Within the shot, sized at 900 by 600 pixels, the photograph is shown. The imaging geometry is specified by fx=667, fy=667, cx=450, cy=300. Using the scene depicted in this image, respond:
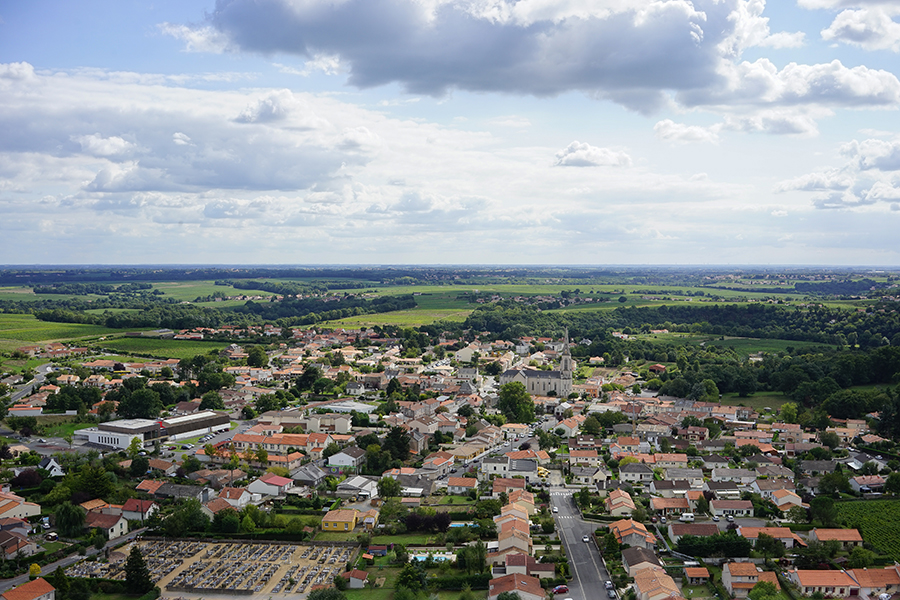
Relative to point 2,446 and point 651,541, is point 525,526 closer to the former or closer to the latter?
point 651,541

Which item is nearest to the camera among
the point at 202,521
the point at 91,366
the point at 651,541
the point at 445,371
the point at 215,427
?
the point at 651,541

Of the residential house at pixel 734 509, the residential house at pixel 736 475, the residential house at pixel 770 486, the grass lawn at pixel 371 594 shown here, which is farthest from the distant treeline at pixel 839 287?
the grass lawn at pixel 371 594

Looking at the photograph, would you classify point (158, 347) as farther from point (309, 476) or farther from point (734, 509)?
point (734, 509)

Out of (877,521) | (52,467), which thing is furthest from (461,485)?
(52,467)

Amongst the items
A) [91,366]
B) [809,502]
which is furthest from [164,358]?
[809,502]

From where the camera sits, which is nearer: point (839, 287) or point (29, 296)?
point (29, 296)

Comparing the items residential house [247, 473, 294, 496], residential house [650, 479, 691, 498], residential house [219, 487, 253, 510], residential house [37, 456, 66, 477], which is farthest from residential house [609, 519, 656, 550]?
residential house [37, 456, 66, 477]

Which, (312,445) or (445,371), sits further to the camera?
(445,371)
